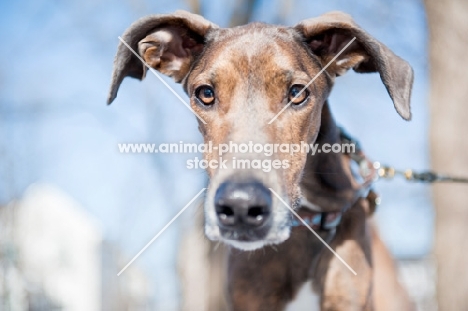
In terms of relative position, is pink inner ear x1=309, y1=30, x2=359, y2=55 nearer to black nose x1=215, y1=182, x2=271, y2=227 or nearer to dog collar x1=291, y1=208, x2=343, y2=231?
dog collar x1=291, y1=208, x2=343, y2=231

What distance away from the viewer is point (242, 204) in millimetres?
2793

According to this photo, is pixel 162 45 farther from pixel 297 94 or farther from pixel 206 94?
pixel 297 94

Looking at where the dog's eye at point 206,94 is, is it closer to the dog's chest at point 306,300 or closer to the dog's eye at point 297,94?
the dog's eye at point 297,94

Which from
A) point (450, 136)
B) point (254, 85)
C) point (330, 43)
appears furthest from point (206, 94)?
point (450, 136)

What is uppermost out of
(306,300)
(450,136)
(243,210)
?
(243,210)

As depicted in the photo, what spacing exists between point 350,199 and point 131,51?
1679 mm

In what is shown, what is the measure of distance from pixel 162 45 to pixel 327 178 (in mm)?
1411

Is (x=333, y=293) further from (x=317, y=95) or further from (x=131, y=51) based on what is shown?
(x=131, y=51)

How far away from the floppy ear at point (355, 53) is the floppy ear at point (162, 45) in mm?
689

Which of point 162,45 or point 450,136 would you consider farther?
point 450,136

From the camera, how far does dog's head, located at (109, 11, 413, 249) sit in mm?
2922

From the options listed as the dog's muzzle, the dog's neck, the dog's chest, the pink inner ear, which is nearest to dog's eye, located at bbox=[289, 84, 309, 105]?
the dog's neck

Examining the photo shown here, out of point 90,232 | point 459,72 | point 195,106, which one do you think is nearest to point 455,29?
point 459,72

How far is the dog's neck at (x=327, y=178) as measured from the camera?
3877 millimetres
